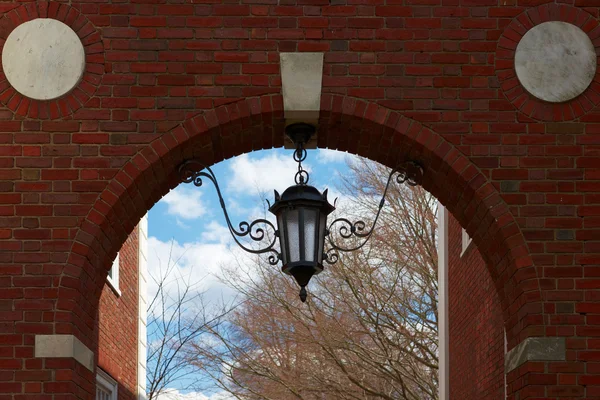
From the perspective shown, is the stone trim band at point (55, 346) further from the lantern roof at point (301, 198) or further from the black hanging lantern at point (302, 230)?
the lantern roof at point (301, 198)

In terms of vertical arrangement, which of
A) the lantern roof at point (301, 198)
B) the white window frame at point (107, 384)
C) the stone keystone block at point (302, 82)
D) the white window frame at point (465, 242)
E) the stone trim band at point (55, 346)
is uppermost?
the white window frame at point (465, 242)

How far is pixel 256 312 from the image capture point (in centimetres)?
2470

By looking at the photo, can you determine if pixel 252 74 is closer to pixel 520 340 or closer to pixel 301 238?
pixel 301 238

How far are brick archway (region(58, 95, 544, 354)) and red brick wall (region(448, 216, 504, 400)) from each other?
8.82 feet

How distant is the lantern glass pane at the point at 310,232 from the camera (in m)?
7.99

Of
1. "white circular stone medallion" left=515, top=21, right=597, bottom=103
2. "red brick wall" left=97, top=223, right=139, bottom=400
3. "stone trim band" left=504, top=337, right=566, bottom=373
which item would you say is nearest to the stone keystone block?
"white circular stone medallion" left=515, top=21, right=597, bottom=103

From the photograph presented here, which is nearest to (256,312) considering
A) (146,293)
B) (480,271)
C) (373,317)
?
(373,317)

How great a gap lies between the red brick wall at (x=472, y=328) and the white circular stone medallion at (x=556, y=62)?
10.7 feet

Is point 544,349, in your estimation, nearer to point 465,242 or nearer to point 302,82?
point 302,82

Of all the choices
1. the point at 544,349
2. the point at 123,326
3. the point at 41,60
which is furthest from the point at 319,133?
the point at 123,326

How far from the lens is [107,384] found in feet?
44.4

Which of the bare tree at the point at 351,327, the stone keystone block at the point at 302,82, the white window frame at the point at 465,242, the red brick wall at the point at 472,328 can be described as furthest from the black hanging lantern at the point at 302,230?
the bare tree at the point at 351,327

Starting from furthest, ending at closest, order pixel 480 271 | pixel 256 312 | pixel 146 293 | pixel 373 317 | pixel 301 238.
Answer: pixel 256 312 → pixel 373 317 → pixel 146 293 → pixel 480 271 → pixel 301 238

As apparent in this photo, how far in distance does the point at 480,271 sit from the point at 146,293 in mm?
6655
